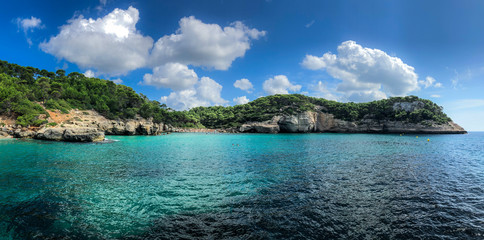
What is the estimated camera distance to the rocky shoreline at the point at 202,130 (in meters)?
34.3

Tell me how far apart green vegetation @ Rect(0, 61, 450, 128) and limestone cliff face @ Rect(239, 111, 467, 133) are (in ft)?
9.04

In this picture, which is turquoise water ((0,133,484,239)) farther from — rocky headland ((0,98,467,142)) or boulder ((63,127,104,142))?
rocky headland ((0,98,467,142))

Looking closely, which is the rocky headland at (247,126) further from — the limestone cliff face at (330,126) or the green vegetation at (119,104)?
the green vegetation at (119,104)

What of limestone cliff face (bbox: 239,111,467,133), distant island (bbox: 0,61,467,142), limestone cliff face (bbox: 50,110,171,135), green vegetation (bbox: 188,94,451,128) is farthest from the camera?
green vegetation (bbox: 188,94,451,128)

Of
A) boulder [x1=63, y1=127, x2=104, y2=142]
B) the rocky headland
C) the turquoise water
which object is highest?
the rocky headland

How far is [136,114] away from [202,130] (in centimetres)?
3483

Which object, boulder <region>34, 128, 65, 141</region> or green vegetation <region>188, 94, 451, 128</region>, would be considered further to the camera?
green vegetation <region>188, 94, 451, 128</region>

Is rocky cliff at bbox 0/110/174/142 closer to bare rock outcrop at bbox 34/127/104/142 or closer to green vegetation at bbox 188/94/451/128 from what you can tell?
bare rock outcrop at bbox 34/127/104/142

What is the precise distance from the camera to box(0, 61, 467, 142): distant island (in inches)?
1540

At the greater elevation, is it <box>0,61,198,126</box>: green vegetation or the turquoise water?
<box>0,61,198,126</box>: green vegetation

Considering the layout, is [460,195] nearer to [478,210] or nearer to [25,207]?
[478,210]

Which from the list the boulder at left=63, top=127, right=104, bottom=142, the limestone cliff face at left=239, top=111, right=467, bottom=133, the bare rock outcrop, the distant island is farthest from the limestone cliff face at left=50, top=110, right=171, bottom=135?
the limestone cliff face at left=239, top=111, right=467, bottom=133

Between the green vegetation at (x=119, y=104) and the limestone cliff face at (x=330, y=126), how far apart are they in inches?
108

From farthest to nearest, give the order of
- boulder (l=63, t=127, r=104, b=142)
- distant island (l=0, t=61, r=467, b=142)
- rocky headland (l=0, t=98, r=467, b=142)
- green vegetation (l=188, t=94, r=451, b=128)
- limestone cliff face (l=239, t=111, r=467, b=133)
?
green vegetation (l=188, t=94, r=451, b=128), limestone cliff face (l=239, t=111, r=467, b=133), distant island (l=0, t=61, r=467, b=142), rocky headland (l=0, t=98, r=467, b=142), boulder (l=63, t=127, r=104, b=142)
